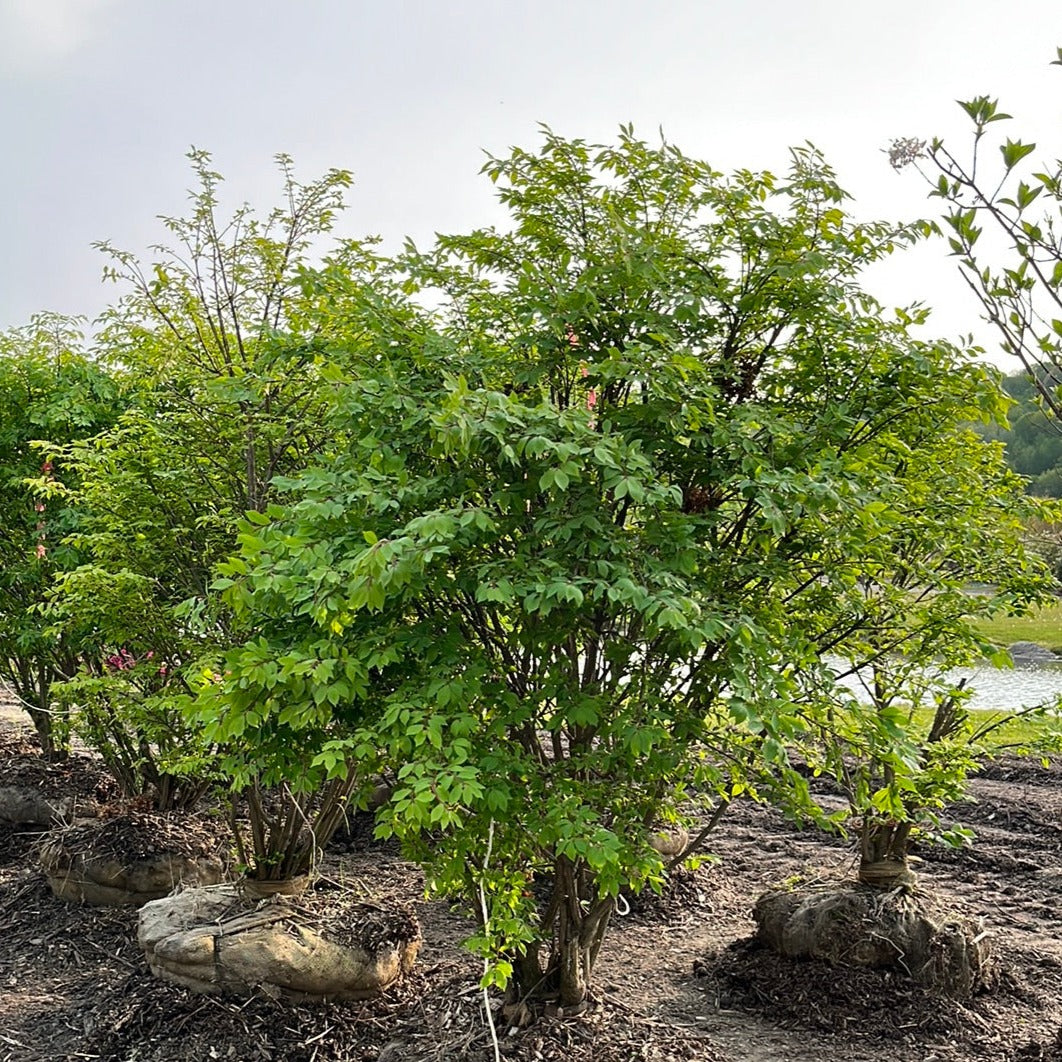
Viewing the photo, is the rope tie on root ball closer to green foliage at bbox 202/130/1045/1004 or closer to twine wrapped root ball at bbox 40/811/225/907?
green foliage at bbox 202/130/1045/1004

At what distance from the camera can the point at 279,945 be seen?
3.74 meters

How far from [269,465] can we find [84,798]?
3.19 metres

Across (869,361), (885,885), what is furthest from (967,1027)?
(869,361)

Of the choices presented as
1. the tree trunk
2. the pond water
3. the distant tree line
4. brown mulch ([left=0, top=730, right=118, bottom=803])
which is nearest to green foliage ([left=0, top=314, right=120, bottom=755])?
brown mulch ([left=0, top=730, right=118, bottom=803])

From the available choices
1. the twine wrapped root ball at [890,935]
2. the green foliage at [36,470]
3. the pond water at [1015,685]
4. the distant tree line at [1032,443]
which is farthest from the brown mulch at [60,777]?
the pond water at [1015,685]

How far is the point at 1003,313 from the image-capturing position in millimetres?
1677

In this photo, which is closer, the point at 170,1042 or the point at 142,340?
the point at 170,1042

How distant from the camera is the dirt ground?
3375 millimetres

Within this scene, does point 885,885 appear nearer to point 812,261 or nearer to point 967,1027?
point 967,1027

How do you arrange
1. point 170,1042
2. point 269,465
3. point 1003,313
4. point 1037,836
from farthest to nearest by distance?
1. point 1037,836
2. point 269,465
3. point 170,1042
4. point 1003,313

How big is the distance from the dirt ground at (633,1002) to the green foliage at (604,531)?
1.41 ft

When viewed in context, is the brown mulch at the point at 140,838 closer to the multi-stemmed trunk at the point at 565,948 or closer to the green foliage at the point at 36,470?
the green foliage at the point at 36,470

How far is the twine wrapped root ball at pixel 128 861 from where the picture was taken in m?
4.96

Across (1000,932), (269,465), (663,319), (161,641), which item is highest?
(663,319)
